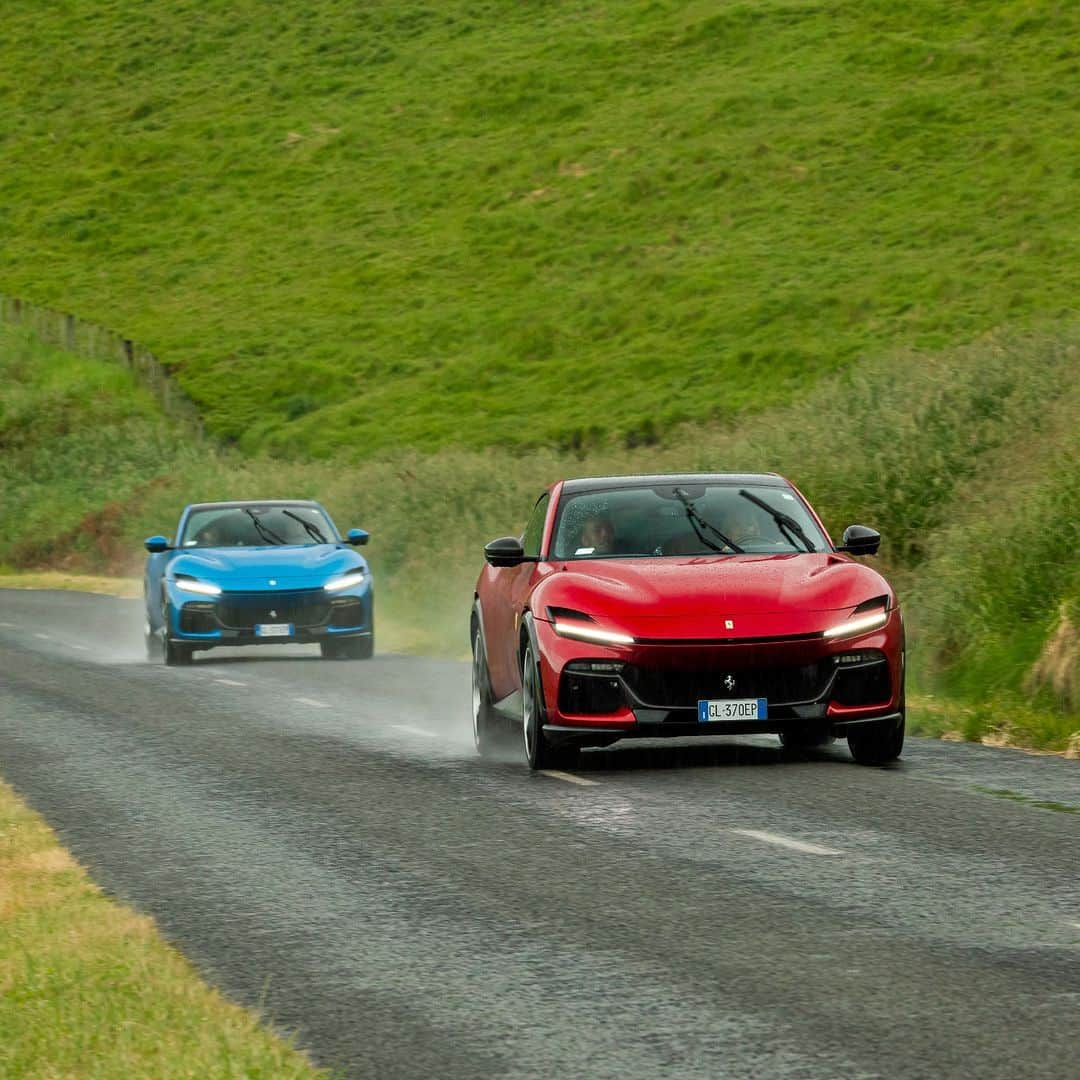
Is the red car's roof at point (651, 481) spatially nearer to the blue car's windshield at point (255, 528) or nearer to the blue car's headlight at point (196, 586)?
the blue car's headlight at point (196, 586)

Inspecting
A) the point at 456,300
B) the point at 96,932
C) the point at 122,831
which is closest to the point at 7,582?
the point at 456,300

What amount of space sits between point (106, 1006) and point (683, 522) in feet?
24.1

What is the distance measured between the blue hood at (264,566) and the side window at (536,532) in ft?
27.4

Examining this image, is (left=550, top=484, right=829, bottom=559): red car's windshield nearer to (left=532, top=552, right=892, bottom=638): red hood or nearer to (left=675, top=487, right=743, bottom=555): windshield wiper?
(left=675, top=487, right=743, bottom=555): windshield wiper

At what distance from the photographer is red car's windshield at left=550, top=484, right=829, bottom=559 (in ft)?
44.1

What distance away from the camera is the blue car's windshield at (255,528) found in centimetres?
2438

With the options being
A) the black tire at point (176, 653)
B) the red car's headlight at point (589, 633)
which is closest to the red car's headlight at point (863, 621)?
the red car's headlight at point (589, 633)

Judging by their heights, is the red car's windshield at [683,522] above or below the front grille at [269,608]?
above

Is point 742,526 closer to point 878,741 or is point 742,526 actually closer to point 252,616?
point 878,741

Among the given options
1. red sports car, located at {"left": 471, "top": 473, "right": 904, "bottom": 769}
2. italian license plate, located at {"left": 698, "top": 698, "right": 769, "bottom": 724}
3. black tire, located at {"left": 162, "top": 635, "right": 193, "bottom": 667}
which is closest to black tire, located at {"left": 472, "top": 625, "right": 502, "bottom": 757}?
red sports car, located at {"left": 471, "top": 473, "right": 904, "bottom": 769}

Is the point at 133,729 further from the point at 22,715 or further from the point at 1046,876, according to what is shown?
the point at 1046,876

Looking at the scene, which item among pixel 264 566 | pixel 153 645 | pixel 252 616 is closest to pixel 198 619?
pixel 252 616

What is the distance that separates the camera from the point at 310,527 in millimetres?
24641

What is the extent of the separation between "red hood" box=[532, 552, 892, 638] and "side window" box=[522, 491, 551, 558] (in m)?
1.22
